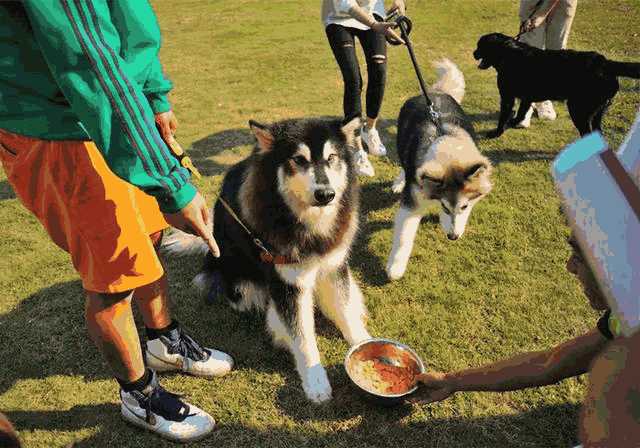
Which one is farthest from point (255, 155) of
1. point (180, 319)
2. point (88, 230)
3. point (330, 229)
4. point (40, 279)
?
point (40, 279)

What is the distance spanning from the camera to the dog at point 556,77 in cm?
399

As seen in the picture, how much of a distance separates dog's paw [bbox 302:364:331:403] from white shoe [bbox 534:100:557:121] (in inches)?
175

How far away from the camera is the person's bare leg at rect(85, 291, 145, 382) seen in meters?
1.82

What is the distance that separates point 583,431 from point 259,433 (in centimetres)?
188

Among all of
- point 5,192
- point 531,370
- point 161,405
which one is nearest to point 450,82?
point 531,370

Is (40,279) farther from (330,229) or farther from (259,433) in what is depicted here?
(330,229)

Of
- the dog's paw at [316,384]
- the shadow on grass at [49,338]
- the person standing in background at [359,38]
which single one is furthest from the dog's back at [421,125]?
the shadow on grass at [49,338]

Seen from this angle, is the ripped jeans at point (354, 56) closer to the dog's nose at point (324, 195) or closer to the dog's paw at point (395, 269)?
the dog's paw at point (395, 269)

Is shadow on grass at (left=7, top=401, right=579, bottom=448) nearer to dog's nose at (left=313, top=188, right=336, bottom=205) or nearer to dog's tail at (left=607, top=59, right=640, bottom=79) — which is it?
dog's nose at (left=313, top=188, right=336, bottom=205)

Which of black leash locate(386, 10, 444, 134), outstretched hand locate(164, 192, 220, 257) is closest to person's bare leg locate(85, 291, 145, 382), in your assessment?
outstretched hand locate(164, 192, 220, 257)

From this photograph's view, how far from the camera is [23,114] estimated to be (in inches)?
58.3

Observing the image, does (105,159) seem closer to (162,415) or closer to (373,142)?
(162,415)

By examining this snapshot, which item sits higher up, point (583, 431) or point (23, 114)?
point (23, 114)

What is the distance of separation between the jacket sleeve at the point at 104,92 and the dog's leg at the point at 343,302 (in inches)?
55.1
